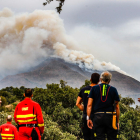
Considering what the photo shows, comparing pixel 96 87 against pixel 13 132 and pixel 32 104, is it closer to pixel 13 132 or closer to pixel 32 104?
pixel 32 104

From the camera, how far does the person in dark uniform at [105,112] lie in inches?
186

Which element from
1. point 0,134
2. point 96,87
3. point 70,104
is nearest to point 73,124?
point 70,104

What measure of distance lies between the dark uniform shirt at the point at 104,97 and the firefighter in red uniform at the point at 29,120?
146 centimetres

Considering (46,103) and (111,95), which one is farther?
(46,103)

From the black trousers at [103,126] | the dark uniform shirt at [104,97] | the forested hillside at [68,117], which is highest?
the dark uniform shirt at [104,97]

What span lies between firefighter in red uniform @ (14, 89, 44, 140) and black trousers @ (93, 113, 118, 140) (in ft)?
4.68

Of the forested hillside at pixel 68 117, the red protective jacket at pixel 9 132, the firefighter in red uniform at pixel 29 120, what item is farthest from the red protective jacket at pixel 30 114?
the forested hillside at pixel 68 117

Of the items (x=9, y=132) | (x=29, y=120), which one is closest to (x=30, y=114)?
(x=29, y=120)

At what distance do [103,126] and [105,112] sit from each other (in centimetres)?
35

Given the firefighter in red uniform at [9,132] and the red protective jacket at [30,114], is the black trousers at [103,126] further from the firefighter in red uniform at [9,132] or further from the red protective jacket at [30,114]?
the firefighter in red uniform at [9,132]

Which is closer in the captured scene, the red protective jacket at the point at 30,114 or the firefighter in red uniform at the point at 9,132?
the red protective jacket at the point at 30,114

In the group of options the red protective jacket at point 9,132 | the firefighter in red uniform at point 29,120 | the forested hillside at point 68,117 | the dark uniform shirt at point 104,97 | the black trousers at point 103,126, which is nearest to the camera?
the black trousers at point 103,126

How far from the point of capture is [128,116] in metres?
33.2

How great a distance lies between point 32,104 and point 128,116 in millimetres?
30995
